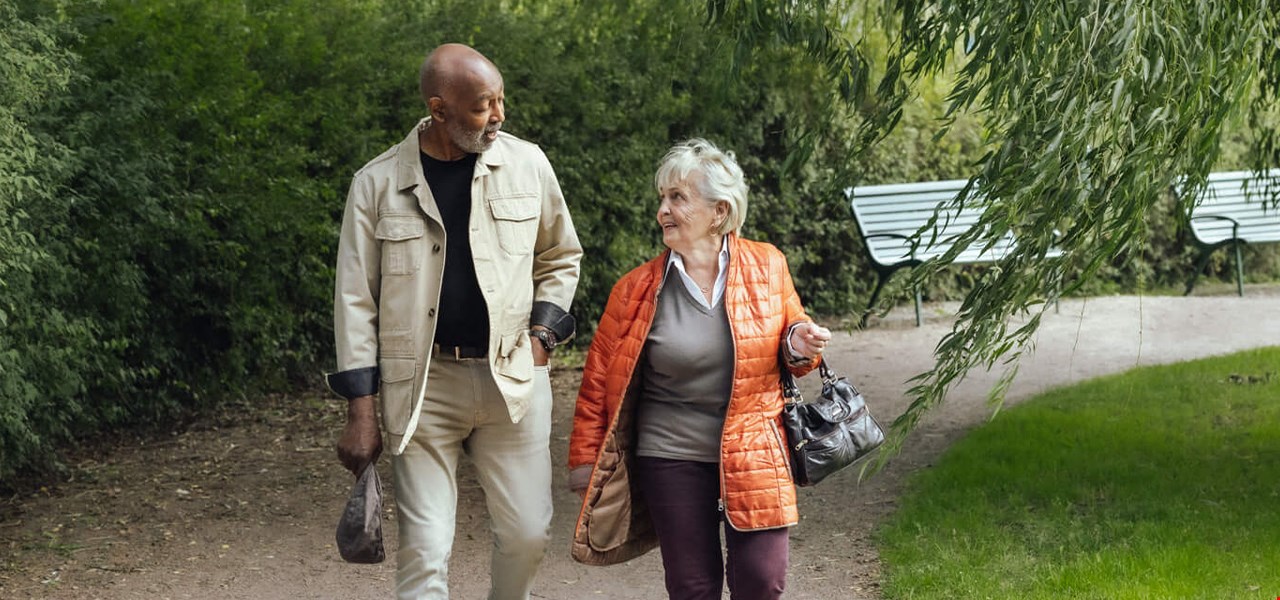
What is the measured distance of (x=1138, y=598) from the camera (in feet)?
16.1

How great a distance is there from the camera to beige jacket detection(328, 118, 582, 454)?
153 inches

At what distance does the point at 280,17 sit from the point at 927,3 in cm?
470

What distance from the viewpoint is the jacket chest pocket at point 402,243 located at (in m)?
3.88

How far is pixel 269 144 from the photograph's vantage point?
27.9ft

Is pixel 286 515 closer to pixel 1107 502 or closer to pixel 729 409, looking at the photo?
pixel 729 409

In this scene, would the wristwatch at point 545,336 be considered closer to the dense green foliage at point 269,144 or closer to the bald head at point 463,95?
the bald head at point 463,95

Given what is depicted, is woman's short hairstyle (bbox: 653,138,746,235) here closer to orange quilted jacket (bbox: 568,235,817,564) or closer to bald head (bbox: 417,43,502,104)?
orange quilted jacket (bbox: 568,235,817,564)

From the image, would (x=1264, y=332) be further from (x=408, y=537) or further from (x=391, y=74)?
(x=408, y=537)

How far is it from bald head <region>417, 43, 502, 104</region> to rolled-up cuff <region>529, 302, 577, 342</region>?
2.31ft

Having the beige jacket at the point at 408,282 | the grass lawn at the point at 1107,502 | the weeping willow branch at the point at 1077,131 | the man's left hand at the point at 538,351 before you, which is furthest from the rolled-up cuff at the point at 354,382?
the grass lawn at the point at 1107,502

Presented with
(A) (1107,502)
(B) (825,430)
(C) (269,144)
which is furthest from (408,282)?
(C) (269,144)

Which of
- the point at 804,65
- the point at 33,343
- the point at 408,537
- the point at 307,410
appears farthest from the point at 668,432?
the point at 804,65

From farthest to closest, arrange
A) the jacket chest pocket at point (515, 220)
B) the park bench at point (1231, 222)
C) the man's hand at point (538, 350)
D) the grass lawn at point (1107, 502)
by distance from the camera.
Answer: the park bench at point (1231, 222) < the grass lawn at point (1107, 502) < the man's hand at point (538, 350) < the jacket chest pocket at point (515, 220)

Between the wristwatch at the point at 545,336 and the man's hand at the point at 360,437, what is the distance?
0.52 metres
